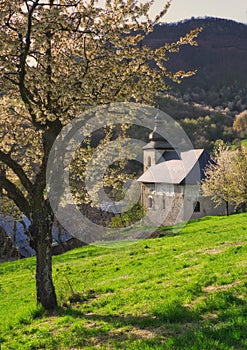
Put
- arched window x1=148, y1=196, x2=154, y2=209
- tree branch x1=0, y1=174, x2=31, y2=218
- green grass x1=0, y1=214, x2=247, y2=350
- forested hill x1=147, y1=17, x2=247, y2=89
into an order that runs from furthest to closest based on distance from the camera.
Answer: forested hill x1=147, y1=17, x2=247, y2=89, arched window x1=148, y1=196, x2=154, y2=209, tree branch x1=0, y1=174, x2=31, y2=218, green grass x1=0, y1=214, x2=247, y2=350

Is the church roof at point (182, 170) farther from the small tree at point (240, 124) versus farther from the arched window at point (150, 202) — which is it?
the small tree at point (240, 124)

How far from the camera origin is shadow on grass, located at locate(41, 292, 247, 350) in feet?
19.3

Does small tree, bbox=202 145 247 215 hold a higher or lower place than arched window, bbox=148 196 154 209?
higher

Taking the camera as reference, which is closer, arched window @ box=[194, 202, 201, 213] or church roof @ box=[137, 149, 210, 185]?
church roof @ box=[137, 149, 210, 185]

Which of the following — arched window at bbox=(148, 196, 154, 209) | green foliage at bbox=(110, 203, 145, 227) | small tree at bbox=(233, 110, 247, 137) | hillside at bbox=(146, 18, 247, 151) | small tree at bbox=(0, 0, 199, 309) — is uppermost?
hillside at bbox=(146, 18, 247, 151)

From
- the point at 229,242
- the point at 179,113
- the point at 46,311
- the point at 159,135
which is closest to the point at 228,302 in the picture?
the point at 46,311

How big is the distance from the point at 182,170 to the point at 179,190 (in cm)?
340

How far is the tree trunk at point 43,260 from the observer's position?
33.0 ft

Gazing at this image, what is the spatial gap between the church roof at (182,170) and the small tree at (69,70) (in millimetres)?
40373

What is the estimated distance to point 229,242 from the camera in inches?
661

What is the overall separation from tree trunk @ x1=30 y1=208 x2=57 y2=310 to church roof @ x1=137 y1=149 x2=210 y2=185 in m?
40.5

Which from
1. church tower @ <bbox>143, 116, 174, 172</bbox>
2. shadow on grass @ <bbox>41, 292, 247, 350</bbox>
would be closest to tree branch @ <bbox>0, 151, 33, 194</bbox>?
shadow on grass @ <bbox>41, 292, 247, 350</bbox>

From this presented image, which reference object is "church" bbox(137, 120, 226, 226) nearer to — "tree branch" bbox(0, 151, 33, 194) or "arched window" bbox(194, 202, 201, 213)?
"arched window" bbox(194, 202, 201, 213)

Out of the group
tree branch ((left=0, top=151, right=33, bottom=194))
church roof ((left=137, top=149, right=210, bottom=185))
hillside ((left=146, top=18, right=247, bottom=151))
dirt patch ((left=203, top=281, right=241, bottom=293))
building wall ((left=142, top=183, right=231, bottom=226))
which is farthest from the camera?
hillside ((left=146, top=18, right=247, bottom=151))
